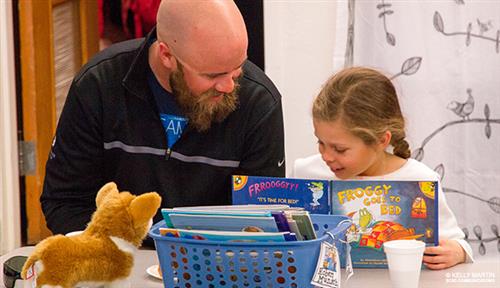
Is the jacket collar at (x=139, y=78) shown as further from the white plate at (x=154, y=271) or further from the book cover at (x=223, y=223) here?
the book cover at (x=223, y=223)

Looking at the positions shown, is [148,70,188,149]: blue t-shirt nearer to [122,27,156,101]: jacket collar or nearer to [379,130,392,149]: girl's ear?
[122,27,156,101]: jacket collar

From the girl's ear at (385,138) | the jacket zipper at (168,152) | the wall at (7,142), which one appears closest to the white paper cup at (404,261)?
the girl's ear at (385,138)

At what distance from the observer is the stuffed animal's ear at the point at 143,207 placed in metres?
1.27

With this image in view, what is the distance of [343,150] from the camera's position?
1968 millimetres

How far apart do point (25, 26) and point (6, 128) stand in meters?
0.46

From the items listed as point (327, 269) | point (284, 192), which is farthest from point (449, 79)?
point (327, 269)

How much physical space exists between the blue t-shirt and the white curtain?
0.96 metres

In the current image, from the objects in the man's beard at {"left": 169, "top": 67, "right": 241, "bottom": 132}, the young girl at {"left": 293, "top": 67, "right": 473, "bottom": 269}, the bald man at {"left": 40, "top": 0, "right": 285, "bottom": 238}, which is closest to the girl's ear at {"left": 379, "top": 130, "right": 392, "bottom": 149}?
the young girl at {"left": 293, "top": 67, "right": 473, "bottom": 269}

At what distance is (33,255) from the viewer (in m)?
1.23

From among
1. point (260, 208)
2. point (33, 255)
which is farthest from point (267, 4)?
point (33, 255)

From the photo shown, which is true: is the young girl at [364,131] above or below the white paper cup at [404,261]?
above

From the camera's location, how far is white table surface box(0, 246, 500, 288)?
156 cm

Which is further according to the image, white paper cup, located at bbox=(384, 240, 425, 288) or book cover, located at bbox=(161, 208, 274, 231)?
white paper cup, located at bbox=(384, 240, 425, 288)

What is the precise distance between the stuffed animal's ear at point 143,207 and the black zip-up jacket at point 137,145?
2.19 feet
